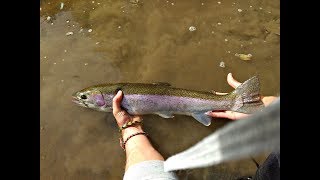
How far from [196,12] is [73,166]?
215 cm

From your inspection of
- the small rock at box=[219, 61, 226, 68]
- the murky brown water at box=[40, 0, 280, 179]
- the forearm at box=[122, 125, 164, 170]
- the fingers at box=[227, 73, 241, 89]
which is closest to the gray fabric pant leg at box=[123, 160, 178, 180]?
the forearm at box=[122, 125, 164, 170]

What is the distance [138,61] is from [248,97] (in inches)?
49.3

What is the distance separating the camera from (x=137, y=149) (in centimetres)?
306

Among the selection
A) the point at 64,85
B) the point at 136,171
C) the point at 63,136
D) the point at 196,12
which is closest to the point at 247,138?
the point at 136,171

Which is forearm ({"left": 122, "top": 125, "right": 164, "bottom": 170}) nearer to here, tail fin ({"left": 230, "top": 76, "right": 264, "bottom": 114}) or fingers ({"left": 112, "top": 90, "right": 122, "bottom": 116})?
fingers ({"left": 112, "top": 90, "right": 122, "bottom": 116})

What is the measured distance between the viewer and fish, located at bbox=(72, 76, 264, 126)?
10.3ft

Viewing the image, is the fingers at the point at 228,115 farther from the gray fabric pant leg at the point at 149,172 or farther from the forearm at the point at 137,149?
the gray fabric pant leg at the point at 149,172

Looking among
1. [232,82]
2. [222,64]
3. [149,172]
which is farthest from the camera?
[222,64]

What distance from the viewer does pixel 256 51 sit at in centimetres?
375

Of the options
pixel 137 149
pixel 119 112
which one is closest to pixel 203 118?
pixel 137 149

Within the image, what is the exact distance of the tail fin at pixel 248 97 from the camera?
3.09 m

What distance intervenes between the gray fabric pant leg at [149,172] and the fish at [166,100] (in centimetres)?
71

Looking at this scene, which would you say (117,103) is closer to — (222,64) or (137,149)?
(137,149)

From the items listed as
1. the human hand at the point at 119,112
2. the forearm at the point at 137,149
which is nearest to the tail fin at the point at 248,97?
the forearm at the point at 137,149
